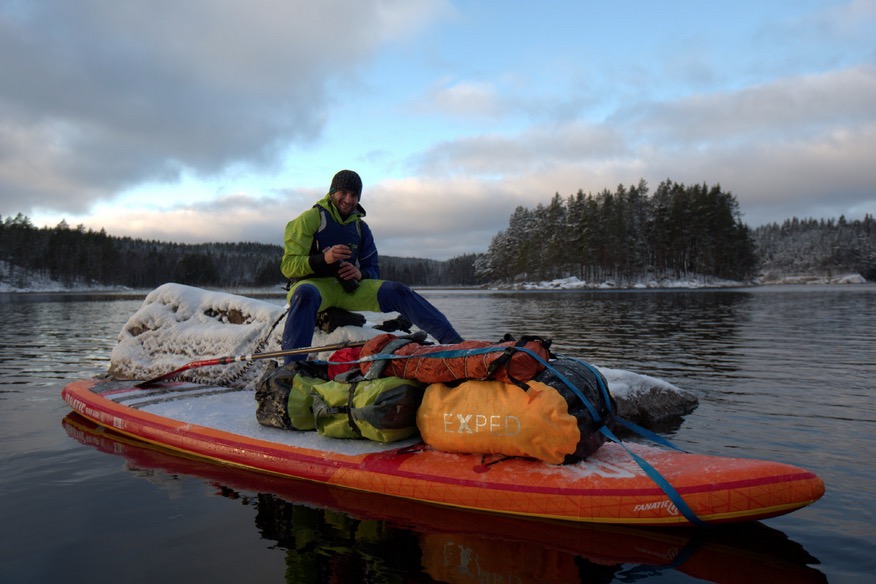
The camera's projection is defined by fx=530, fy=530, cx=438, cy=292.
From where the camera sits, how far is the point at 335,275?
6.96 meters

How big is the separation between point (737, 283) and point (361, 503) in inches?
3586

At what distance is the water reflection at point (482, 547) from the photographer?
3270mm

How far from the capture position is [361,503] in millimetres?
4348

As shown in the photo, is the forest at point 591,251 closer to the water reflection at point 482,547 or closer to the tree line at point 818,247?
the tree line at point 818,247

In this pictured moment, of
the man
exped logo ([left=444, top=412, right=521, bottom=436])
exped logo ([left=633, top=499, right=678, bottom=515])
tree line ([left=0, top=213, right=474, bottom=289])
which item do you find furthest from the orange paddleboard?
tree line ([left=0, top=213, right=474, bottom=289])

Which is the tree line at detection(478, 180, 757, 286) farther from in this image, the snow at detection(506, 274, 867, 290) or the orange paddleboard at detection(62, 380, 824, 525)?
the orange paddleboard at detection(62, 380, 824, 525)

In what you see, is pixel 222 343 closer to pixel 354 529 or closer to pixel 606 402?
pixel 354 529

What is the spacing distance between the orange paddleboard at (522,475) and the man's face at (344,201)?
286 cm

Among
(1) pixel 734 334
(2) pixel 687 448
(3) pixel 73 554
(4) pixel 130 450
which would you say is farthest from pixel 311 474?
(1) pixel 734 334

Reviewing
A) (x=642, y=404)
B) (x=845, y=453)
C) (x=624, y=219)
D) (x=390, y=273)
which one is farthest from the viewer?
(x=390, y=273)

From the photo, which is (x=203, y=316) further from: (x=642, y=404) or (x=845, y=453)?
(x=845, y=453)

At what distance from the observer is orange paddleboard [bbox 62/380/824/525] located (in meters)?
3.58

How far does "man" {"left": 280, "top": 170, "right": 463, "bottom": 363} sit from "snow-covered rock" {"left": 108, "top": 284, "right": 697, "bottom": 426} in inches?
28.8

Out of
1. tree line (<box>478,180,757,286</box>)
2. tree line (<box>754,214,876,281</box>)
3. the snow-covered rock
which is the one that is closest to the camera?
the snow-covered rock
